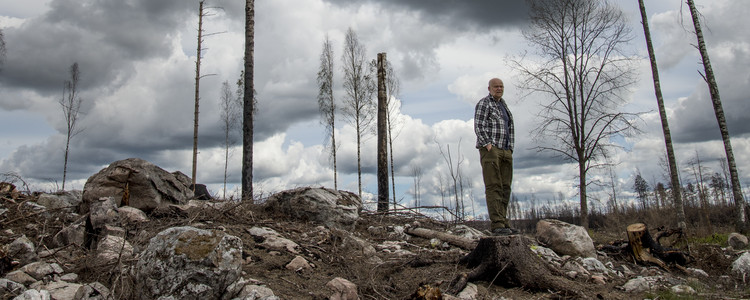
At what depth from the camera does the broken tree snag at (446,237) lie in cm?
648

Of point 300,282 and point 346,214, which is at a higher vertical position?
point 346,214

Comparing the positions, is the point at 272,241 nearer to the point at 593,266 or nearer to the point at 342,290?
the point at 342,290

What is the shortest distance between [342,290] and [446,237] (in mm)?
2977

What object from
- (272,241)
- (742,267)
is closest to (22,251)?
(272,241)

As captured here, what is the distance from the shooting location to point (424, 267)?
5.31 metres

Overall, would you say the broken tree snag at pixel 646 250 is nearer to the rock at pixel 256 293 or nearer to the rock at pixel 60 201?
the rock at pixel 256 293

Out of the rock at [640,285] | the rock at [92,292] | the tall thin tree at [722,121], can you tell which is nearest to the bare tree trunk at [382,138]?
the rock at [640,285]

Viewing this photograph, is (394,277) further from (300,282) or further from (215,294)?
(215,294)

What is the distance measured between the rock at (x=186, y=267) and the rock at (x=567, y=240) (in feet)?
17.9

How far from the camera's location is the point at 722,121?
13.9m

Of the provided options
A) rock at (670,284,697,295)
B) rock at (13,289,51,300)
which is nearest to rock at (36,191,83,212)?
rock at (13,289,51,300)

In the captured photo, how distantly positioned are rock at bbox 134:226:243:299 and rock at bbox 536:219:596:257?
547 cm

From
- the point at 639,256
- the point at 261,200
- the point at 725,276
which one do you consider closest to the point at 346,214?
the point at 261,200

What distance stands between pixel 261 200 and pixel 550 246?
16.3ft
